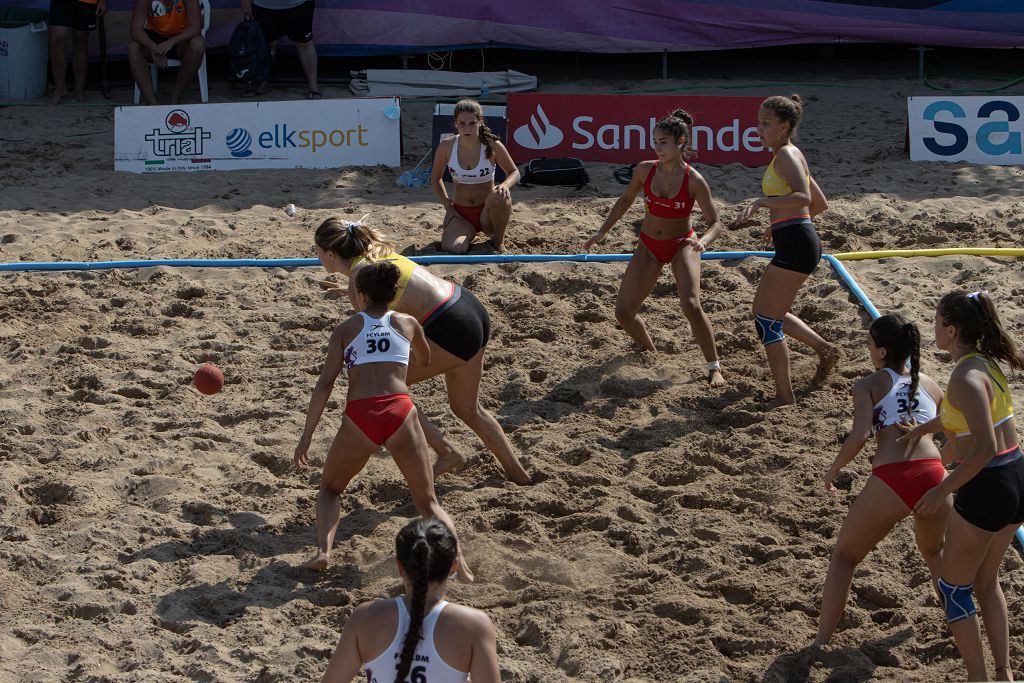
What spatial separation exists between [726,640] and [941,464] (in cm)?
108

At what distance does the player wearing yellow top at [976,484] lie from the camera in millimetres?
4293

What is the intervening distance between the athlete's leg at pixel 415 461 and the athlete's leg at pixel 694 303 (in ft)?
8.02

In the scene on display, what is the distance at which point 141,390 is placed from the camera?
22.6ft

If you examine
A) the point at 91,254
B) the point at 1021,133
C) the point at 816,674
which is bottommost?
the point at 816,674

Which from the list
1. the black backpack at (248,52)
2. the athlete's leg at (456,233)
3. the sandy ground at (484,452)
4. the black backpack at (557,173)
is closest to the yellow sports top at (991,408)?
the sandy ground at (484,452)

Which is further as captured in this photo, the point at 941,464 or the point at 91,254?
the point at 91,254

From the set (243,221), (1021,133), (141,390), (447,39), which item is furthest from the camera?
(447,39)

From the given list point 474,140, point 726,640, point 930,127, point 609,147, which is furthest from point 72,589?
point 930,127

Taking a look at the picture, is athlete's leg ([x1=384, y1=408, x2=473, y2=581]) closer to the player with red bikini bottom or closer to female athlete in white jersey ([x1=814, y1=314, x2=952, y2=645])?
female athlete in white jersey ([x1=814, y1=314, x2=952, y2=645])

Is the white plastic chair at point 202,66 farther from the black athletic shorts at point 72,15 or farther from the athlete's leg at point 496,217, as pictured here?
the athlete's leg at point 496,217

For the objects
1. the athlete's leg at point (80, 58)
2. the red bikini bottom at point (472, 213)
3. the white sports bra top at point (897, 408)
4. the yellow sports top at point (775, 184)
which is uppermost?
the athlete's leg at point (80, 58)

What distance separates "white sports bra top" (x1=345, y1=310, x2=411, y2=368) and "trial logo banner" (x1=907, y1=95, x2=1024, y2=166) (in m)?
6.79

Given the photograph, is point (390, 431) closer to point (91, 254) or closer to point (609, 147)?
point (91, 254)

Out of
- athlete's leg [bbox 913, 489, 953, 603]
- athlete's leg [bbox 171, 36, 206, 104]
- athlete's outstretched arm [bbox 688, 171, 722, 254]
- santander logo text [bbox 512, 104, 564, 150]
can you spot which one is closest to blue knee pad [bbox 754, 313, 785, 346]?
athlete's outstretched arm [bbox 688, 171, 722, 254]
